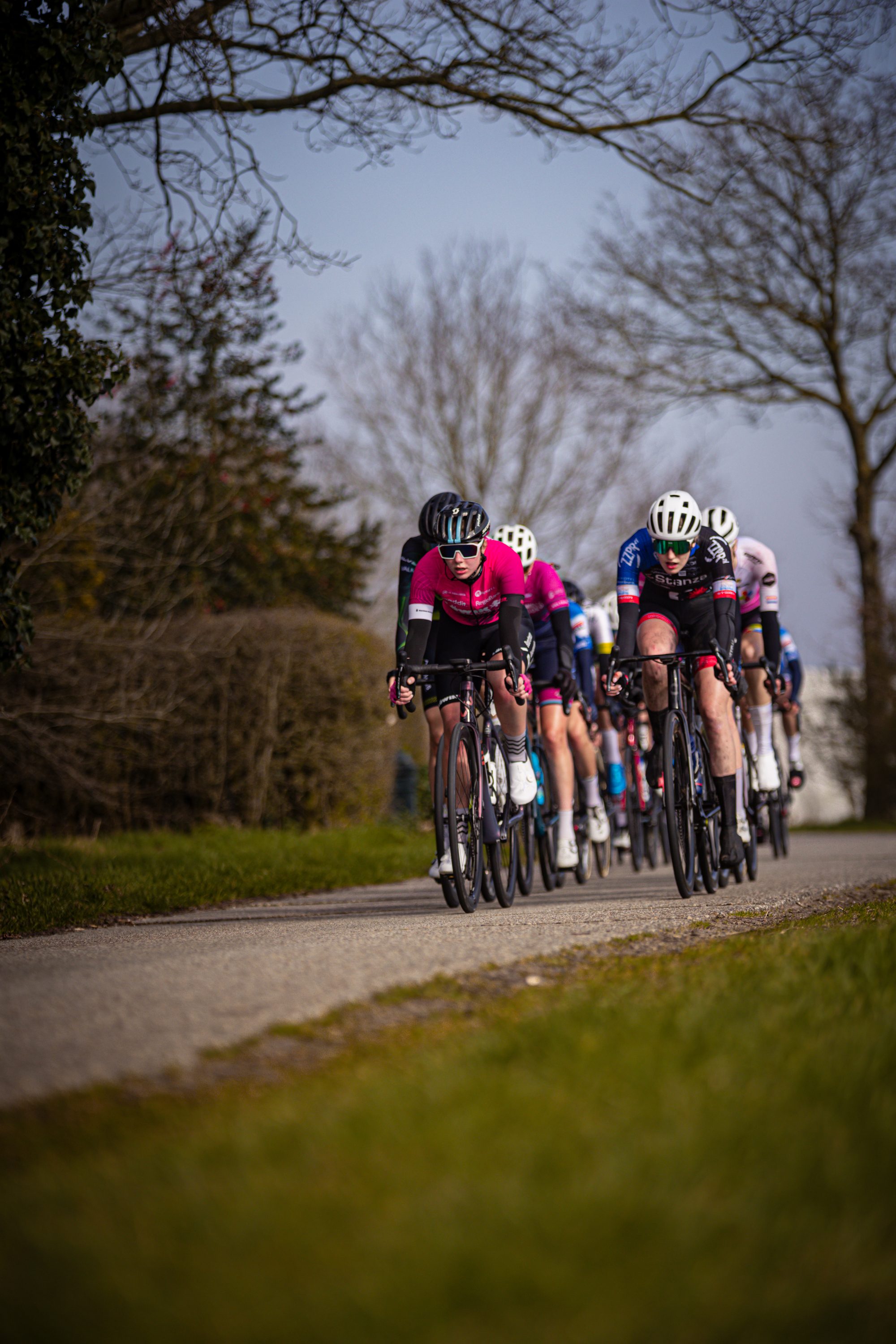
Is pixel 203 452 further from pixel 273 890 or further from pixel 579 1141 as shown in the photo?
pixel 579 1141

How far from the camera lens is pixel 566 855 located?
8.78m

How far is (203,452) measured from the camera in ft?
58.0

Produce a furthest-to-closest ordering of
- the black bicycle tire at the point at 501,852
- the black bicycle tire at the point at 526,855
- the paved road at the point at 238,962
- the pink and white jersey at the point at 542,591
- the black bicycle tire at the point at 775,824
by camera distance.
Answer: the black bicycle tire at the point at 775,824 < the pink and white jersey at the point at 542,591 < the black bicycle tire at the point at 526,855 < the black bicycle tire at the point at 501,852 < the paved road at the point at 238,962

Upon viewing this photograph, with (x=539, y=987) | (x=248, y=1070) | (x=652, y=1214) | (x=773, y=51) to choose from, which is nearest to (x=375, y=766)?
(x=773, y=51)

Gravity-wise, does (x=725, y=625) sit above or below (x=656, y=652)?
above

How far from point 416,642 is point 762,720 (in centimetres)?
456

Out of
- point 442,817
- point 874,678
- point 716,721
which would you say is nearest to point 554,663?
point 716,721

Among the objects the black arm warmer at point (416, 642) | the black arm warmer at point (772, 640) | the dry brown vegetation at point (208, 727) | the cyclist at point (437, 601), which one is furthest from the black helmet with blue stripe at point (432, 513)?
the dry brown vegetation at point (208, 727)

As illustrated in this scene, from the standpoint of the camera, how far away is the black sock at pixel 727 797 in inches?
312

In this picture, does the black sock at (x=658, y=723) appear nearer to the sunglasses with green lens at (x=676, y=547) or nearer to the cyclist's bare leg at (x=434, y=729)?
the sunglasses with green lens at (x=676, y=547)

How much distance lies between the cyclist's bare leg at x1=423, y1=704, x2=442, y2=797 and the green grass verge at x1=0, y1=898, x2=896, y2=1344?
13.6 ft

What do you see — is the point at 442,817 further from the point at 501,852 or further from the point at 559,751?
the point at 559,751

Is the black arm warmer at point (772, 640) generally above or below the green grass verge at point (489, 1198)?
above

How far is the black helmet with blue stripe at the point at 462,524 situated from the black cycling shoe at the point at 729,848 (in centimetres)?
253
